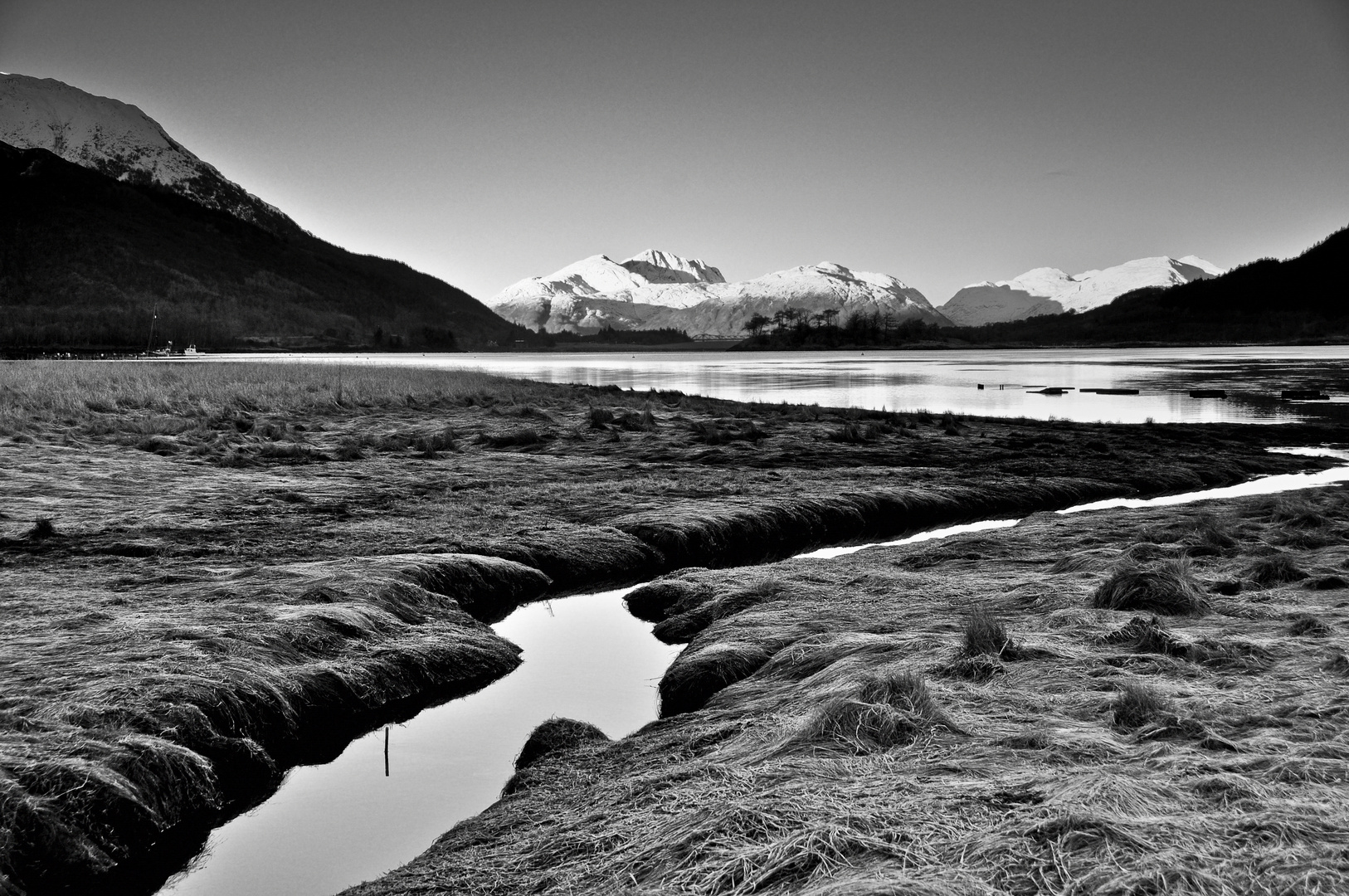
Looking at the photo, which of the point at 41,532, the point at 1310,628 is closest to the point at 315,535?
the point at 41,532

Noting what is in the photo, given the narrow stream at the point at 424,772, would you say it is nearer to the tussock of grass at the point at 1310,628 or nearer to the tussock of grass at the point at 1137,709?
the tussock of grass at the point at 1137,709

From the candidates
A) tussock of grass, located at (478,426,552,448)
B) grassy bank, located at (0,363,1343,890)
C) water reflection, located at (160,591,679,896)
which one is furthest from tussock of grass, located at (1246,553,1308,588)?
tussock of grass, located at (478,426,552,448)

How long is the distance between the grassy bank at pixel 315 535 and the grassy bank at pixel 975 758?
7.27ft

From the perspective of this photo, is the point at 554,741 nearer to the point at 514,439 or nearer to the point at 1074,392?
the point at 514,439

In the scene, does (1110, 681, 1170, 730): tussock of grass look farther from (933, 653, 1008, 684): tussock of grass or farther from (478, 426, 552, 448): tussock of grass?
(478, 426, 552, 448): tussock of grass

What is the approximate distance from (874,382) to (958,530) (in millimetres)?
71296

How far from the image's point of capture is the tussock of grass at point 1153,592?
8654 millimetres

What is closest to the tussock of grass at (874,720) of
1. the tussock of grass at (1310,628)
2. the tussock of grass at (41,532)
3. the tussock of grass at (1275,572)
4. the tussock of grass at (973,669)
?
the tussock of grass at (973,669)

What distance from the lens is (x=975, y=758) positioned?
5.29 meters

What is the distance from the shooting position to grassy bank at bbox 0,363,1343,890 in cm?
664

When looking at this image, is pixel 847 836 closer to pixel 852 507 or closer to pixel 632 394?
pixel 852 507

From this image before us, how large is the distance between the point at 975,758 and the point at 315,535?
11.2 metres

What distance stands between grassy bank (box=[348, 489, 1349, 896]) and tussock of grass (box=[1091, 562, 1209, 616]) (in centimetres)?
2

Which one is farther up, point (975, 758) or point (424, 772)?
point (975, 758)
